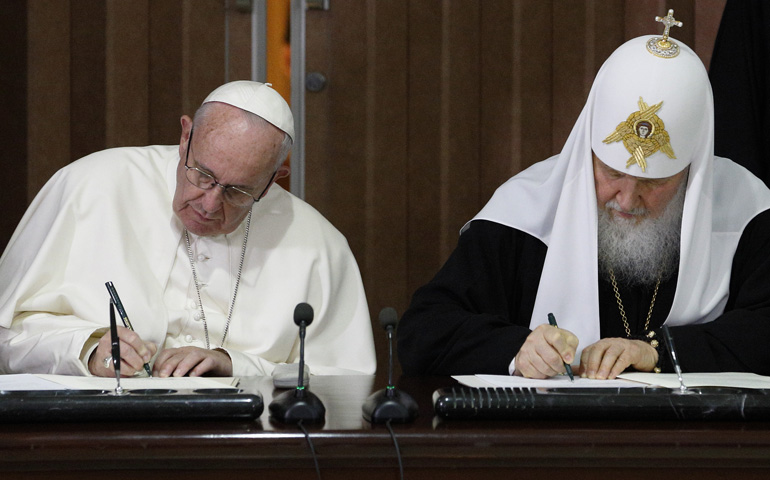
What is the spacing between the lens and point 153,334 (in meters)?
2.94

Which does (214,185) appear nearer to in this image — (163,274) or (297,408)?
(163,274)

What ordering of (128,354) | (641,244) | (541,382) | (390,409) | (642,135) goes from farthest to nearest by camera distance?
(641,244), (642,135), (128,354), (541,382), (390,409)

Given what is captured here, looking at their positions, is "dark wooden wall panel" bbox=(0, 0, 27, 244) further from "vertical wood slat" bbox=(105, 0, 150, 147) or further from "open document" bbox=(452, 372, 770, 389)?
"open document" bbox=(452, 372, 770, 389)

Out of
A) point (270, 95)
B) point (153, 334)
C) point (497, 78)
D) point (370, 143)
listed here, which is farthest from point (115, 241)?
point (497, 78)

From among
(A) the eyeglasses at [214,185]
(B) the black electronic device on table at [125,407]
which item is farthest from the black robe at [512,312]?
(B) the black electronic device on table at [125,407]

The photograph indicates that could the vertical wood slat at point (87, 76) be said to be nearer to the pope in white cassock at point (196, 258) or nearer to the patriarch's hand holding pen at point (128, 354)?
the pope in white cassock at point (196, 258)

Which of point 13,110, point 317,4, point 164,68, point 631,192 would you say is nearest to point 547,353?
point 631,192

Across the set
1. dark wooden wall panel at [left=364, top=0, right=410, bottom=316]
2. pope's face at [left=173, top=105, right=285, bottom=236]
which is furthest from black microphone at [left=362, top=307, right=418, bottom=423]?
dark wooden wall panel at [left=364, top=0, right=410, bottom=316]

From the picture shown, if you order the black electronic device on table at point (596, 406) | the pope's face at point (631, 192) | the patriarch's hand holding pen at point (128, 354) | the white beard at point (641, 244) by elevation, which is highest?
the pope's face at point (631, 192)

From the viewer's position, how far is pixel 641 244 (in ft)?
9.83

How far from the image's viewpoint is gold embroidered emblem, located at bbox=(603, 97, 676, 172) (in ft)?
9.37

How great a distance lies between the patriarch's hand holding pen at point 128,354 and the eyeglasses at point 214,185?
572 mm

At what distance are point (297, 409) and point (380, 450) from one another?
0.62 feet

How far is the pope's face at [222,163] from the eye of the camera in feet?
9.52
